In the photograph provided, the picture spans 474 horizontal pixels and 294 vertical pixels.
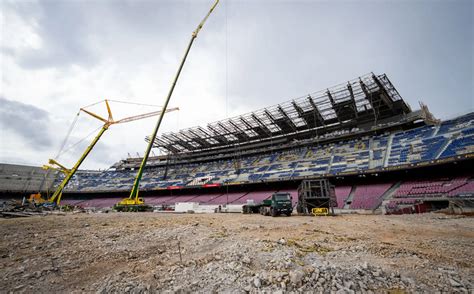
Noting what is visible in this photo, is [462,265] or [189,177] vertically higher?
[189,177]

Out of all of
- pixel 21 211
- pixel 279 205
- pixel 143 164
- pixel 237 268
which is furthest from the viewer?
pixel 143 164

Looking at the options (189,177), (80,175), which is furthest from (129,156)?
(189,177)

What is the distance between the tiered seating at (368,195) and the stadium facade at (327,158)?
11cm

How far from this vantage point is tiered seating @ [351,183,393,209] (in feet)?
79.3

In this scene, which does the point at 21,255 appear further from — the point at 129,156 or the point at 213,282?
the point at 129,156

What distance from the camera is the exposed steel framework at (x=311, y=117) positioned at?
30547mm

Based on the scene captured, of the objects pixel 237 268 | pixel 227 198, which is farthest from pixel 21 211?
pixel 237 268

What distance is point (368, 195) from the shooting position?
25875mm

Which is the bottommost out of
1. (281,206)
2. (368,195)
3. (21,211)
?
(21,211)

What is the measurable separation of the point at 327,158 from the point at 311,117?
8577 mm

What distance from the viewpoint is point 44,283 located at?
161 inches

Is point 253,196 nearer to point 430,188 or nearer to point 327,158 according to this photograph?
point 327,158

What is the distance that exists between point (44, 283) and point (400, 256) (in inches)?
323

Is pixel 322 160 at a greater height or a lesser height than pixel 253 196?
greater
